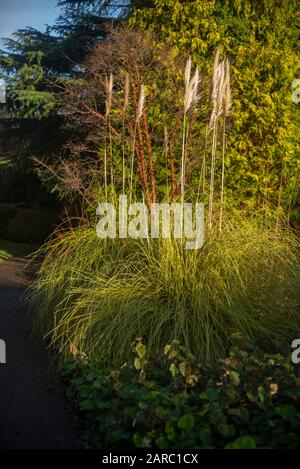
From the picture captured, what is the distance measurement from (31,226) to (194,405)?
13.7m

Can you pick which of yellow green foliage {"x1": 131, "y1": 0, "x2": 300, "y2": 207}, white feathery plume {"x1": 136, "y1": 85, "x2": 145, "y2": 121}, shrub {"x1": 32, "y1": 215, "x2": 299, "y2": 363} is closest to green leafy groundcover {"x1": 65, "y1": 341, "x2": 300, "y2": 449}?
shrub {"x1": 32, "y1": 215, "x2": 299, "y2": 363}

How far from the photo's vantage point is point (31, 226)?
1708cm

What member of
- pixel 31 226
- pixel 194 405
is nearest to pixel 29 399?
pixel 194 405

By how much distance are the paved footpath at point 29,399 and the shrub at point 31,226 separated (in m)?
9.98

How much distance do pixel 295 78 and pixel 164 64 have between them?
2293 millimetres

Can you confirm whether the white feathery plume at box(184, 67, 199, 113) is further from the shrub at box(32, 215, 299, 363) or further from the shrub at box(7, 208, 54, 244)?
the shrub at box(7, 208, 54, 244)

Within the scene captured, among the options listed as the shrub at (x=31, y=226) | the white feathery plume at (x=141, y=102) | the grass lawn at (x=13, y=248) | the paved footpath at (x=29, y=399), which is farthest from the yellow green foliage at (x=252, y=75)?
the shrub at (x=31, y=226)

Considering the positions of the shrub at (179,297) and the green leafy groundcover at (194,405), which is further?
the shrub at (179,297)

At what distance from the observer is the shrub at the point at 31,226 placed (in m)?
16.9

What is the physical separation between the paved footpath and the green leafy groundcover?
0.54 feet

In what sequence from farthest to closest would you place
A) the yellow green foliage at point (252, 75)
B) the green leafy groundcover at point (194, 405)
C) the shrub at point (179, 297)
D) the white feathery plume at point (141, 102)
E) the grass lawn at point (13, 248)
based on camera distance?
the grass lawn at point (13, 248)
the yellow green foliage at point (252, 75)
the white feathery plume at point (141, 102)
the shrub at point (179, 297)
the green leafy groundcover at point (194, 405)

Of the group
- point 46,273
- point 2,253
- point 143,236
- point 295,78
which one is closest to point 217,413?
point 143,236

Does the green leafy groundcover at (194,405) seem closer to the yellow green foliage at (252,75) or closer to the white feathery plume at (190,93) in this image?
the white feathery plume at (190,93)

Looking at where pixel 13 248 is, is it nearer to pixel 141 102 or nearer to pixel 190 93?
pixel 141 102
